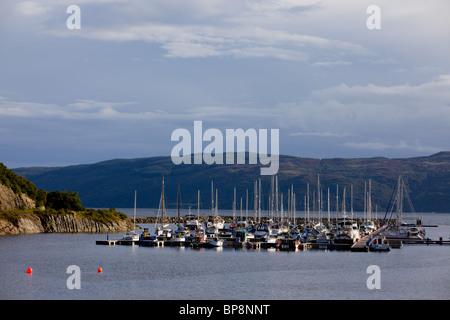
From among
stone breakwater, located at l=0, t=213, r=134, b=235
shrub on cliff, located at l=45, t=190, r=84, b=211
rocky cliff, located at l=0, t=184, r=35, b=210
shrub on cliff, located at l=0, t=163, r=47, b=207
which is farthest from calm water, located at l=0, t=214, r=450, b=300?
shrub on cliff, located at l=45, t=190, r=84, b=211

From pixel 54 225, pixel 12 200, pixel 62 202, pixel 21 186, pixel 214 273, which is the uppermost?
pixel 21 186

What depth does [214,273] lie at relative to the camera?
7031 cm

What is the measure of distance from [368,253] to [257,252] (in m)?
16.4

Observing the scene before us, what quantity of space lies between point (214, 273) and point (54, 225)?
221ft

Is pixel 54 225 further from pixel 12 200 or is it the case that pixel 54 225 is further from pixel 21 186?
pixel 21 186

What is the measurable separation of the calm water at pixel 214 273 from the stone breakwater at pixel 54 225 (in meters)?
17.1

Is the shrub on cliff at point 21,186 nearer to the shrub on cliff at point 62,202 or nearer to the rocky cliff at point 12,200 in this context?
the rocky cliff at point 12,200

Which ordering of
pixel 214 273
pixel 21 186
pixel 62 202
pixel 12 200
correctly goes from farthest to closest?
1. pixel 62 202
2. pixel 21 186
3. pixel 12 200
4. pixel 214 273

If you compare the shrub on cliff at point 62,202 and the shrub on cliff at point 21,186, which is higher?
the shrub on cliff at point 21,186

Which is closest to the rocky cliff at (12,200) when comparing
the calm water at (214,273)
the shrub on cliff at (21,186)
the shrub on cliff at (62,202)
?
the shrub on cliff at (21,186)

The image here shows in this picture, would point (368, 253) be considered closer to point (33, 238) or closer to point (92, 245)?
point (92, 245)

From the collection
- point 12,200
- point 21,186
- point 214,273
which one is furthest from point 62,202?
point 214,273

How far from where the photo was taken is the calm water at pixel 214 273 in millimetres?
56356
